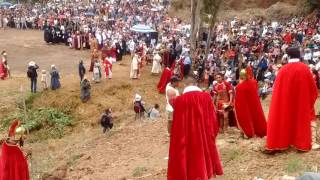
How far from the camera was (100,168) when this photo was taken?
41.8ft

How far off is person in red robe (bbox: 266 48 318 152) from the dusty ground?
381 millimetres

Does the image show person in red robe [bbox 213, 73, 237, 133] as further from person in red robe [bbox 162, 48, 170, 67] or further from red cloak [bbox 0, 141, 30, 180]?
person in red robe [bbox 162, 48, 170, 67]

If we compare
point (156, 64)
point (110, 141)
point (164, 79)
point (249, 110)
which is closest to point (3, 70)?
point (156, 64)

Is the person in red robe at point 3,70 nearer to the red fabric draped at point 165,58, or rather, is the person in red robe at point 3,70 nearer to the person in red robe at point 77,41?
the person in red robe at point 77,41

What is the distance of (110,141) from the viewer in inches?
592

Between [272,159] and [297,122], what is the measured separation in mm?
810

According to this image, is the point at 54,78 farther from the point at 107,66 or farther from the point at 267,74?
the point at 267,74

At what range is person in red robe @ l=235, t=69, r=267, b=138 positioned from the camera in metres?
10.7

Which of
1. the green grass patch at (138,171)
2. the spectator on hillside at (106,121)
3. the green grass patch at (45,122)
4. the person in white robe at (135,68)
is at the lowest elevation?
the green grass patch at (45,122)

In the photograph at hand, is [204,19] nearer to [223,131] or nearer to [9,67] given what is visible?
[9,67]

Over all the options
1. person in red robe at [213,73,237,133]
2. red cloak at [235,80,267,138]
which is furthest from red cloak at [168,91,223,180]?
person in red robe at [213,73,237,133]

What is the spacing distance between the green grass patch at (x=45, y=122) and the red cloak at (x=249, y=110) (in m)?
10.0

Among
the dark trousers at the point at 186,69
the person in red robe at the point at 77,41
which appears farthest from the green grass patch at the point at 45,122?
the person in red robe at the point at 77,41

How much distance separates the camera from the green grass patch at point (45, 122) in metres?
19.8
